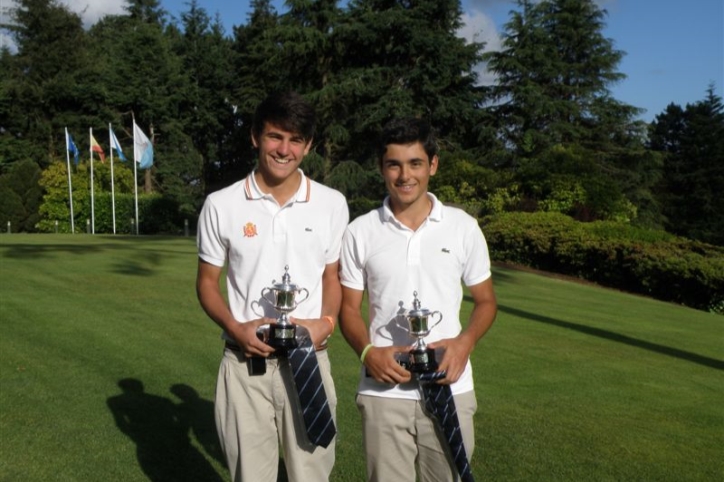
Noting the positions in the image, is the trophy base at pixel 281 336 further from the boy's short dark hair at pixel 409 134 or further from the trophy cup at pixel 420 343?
the boy's short dark hair at pixel 409 134

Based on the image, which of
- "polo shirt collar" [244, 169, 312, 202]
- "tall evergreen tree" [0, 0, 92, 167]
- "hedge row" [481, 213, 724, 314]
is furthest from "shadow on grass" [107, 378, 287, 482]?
"tall evergreen tree" [0, 0, 92, 167]

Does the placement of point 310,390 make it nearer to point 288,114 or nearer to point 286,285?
point 286,285

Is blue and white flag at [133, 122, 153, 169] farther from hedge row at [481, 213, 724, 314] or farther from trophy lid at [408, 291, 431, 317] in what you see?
trophy lid at [408, 291, 431, 317]

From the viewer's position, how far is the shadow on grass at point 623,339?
940 centimetres

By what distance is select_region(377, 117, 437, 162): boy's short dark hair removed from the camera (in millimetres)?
3303

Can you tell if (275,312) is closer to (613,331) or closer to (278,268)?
(278,268)

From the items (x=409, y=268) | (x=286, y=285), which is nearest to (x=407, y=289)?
(x=409, y=268)

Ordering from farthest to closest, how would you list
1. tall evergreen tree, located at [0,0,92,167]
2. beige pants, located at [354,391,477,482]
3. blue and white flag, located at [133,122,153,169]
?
1. tall evergreen tree, located at [0,0,92,167]
2. blue and white flag, located at [133,122,153,169]
3. beige pants, located at [354,391,477,482]

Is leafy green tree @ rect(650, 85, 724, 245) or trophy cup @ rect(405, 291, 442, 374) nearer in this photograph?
trophy cup @ rect(405, 291, 442, 374)

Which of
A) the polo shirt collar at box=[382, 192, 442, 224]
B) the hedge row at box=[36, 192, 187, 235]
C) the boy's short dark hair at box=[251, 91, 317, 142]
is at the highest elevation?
the boy's short dark hair at box=[251, 91, 317, 142]

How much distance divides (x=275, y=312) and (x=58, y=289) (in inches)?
360

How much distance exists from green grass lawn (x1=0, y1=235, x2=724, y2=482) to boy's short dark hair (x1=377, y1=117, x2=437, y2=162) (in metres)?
2.46

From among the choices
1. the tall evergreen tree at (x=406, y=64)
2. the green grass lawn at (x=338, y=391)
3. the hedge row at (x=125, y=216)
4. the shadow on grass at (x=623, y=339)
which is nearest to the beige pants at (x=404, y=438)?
the green grass lawn at (x=338, y=391)

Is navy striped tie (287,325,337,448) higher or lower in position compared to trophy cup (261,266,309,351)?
lower
